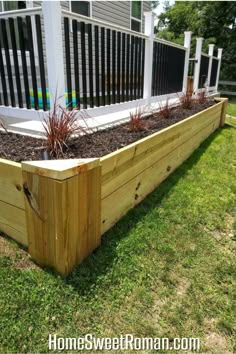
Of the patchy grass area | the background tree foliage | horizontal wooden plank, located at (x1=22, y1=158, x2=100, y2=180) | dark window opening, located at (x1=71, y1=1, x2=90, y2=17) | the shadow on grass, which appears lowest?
the patchy grass area

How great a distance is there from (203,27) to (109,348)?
706 inches

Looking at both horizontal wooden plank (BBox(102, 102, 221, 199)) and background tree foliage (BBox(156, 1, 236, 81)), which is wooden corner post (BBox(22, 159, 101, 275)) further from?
background tree foliage (BBox(156, 1, 236, 81))

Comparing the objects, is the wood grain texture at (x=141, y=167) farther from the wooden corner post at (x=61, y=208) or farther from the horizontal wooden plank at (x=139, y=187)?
the wooden corner post at (x=61, y=208)

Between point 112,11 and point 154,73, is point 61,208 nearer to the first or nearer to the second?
point 154,73

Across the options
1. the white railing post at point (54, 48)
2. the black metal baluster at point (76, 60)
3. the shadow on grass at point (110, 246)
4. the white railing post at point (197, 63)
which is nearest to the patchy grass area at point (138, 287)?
Result: the shadow on grass at point (110, 246)

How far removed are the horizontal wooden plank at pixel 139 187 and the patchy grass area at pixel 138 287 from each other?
0.35ft

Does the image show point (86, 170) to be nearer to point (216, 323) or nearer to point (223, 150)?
point (216, 323)

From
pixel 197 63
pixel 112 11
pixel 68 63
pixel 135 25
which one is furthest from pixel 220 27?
pixel 68 63

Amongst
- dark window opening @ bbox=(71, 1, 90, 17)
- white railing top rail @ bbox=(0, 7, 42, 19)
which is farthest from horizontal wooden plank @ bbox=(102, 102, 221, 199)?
dark window opening @ bbox=(71, 1, 90, 17)

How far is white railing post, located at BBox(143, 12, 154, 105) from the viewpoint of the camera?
4.09m

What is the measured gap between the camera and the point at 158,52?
4785mm

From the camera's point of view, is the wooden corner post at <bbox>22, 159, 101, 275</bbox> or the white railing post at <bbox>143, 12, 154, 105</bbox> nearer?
the wooden corner post at <bbox>22, 159, 101, 275</bbox>

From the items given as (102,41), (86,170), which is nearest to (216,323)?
(86,170)

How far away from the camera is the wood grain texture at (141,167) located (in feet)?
6.69
